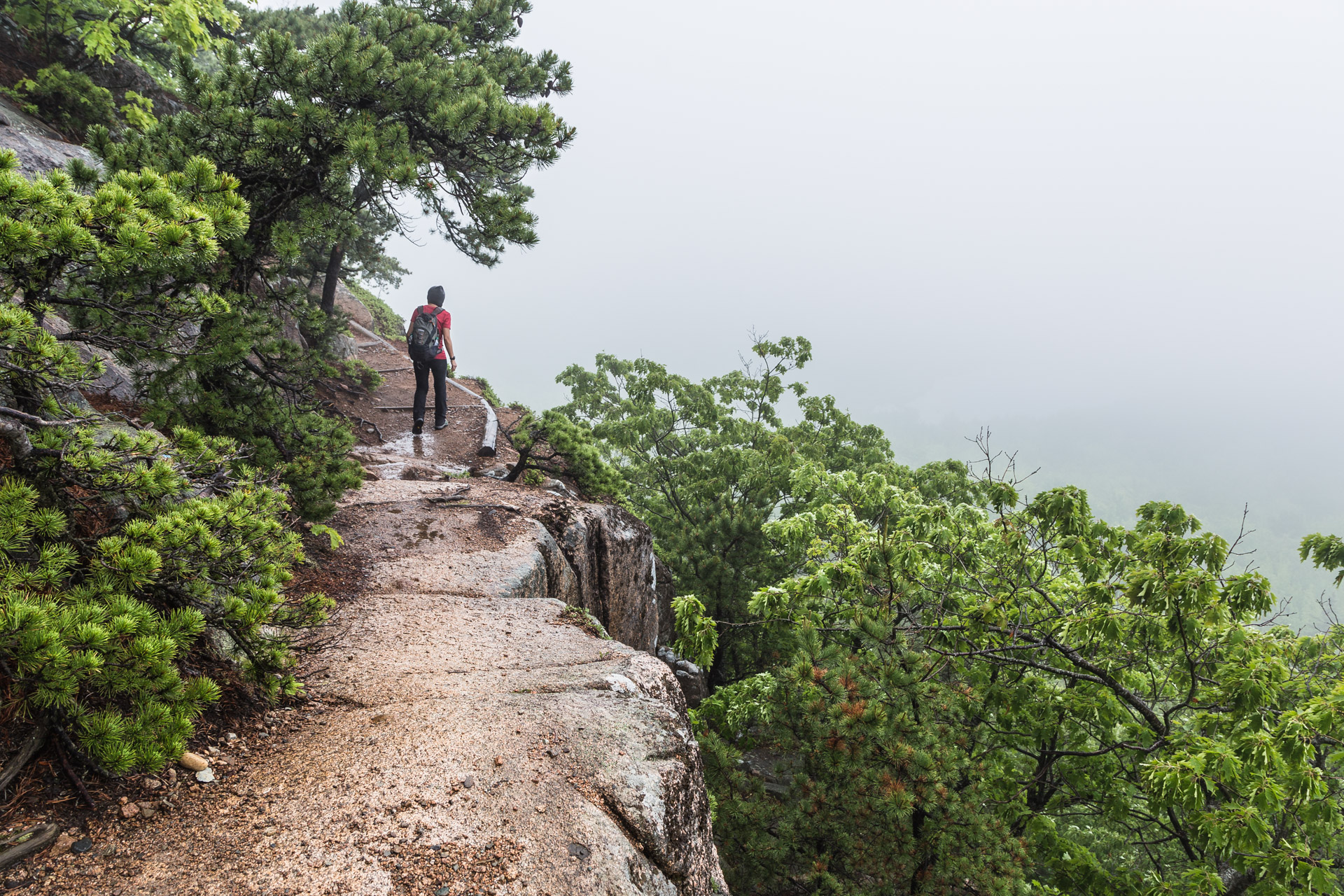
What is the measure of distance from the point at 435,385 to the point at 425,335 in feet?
4.20

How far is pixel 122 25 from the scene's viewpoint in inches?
460

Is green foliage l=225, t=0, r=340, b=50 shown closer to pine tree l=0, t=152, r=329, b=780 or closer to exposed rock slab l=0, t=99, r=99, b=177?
exposed rock slab l=0, t=99, r=99, b=177

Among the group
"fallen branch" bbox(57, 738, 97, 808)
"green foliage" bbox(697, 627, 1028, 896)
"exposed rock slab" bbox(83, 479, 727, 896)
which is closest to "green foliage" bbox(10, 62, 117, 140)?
"exposed rock slab" bbox(83, 479, 727, 896)

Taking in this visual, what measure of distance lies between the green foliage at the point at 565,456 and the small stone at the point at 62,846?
7.33 m

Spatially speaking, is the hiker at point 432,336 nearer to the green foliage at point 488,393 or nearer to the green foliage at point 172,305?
the green foliage at point 172,305

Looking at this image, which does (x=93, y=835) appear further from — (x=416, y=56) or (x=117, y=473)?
(x=416, y=56)

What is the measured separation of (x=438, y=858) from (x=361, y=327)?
19840mm

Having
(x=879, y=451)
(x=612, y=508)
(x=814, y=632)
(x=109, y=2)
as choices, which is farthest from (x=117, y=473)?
(x=879, y=451)

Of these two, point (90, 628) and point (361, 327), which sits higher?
point (361, 327)

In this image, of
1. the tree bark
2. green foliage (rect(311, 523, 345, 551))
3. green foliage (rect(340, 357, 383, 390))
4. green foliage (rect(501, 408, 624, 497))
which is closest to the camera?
green foliage (rect(311, 523, 345, 551))

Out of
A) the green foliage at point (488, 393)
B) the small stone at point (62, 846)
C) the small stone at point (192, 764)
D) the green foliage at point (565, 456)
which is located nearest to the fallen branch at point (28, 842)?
the small stone at point (62, 846)

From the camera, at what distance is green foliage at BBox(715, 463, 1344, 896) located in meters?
4.46

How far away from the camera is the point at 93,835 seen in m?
2.25

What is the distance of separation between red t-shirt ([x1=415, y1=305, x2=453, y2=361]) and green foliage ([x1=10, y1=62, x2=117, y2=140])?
6.32m
